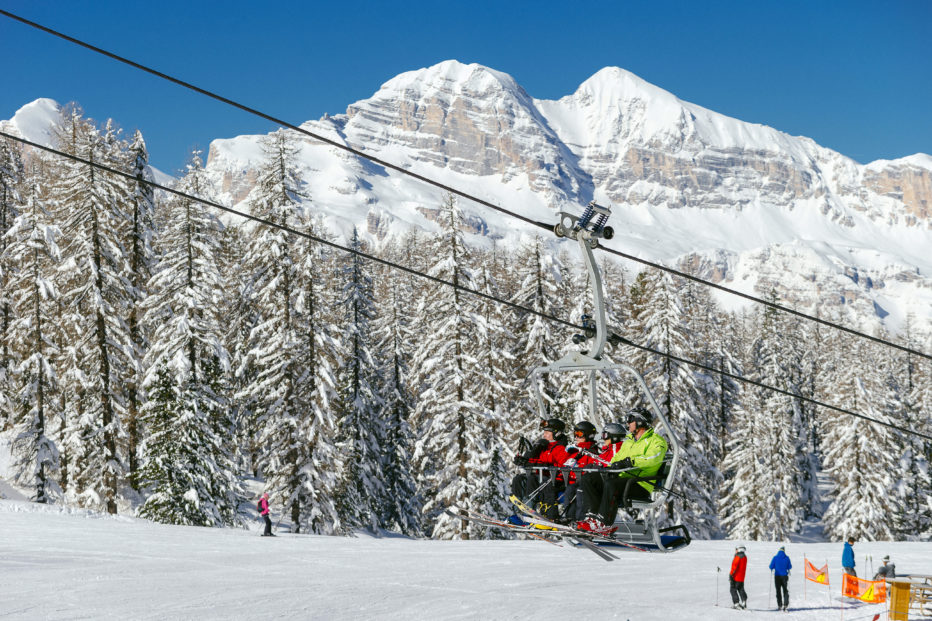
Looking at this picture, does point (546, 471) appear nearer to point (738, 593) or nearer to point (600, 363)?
point (600, 363)

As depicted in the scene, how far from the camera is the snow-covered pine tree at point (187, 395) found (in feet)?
104

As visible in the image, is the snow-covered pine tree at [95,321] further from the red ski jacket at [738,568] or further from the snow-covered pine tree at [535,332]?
the red ski jacket at [738,568]

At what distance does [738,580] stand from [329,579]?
453 inches

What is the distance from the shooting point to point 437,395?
3825 centimetres

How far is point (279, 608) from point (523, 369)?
2479cm

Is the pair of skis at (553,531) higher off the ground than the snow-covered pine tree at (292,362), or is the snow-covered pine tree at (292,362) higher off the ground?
the snow-covered pine tree at (292,362)

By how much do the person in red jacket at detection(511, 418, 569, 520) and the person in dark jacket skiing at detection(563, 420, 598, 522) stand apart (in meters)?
0.24

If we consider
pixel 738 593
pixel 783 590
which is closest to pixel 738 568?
pixel 738 593

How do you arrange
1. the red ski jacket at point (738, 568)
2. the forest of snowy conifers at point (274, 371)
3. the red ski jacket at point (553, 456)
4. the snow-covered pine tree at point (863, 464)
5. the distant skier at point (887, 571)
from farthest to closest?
the snow-covered pine tree at point (863, 464)
the forest of snowy conifers at point (274, 371)
the distant skier at point (887, 571)
the red ski jacket at point (738, 568)
the red ski jacket at point (553, 456)

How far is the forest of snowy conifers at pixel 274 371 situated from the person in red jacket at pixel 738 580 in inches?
434

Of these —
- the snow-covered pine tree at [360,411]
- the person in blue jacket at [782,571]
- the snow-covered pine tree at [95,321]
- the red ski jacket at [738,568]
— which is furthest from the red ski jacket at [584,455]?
the snow-covered pine tree at [360,411]

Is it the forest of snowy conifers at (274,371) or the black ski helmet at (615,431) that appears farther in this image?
the forest of snowy conifers at (274,371)

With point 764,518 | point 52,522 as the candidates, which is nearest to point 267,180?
point 52,522

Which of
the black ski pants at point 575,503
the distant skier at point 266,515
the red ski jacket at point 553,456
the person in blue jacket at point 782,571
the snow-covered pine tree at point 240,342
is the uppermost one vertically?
the snow-covered pine tree at point 240,342
